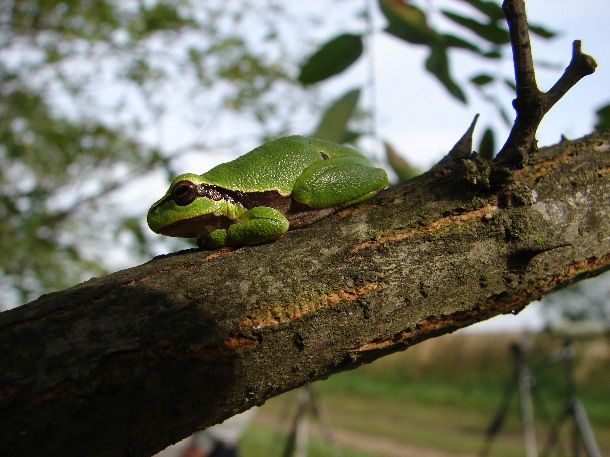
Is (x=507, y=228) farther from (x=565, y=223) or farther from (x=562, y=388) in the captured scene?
(x=562, y=388)

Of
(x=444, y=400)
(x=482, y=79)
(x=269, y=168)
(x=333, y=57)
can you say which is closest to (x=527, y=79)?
(x=269, y=168)

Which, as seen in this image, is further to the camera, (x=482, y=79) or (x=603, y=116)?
(x=482, y=79)

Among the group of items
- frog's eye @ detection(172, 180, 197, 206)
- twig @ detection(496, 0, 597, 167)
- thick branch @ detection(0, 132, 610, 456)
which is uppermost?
frog's eye @ detection(172, 180, 197, 206)

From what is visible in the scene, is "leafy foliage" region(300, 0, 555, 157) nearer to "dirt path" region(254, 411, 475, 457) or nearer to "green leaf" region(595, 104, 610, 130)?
"green leaf" region(595, 104, 610, 130)

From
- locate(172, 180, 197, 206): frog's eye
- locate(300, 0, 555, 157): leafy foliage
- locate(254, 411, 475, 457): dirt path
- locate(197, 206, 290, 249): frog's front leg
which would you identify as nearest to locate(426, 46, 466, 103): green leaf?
locate(300, 0, 555, 157): leafy foliage

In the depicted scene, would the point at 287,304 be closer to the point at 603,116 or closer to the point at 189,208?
the point at 189,208

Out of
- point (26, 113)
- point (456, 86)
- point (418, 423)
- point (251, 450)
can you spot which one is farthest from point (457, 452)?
point (26, 113)
